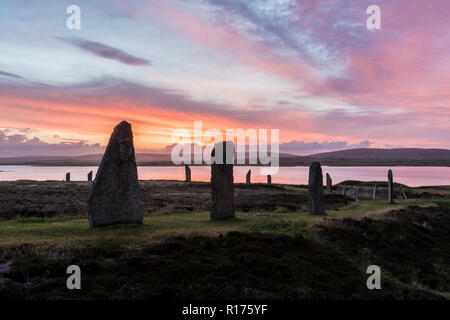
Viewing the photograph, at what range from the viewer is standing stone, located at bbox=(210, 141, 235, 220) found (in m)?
19.4

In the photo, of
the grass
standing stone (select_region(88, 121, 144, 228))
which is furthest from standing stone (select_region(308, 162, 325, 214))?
standing stone (select_region(88, 121, 144, 228))

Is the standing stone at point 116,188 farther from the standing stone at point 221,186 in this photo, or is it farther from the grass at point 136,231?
the standing stone at point 221,186

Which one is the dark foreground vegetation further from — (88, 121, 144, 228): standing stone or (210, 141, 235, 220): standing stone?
(210, 141, 235, 220): standing stone

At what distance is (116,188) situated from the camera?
53.2 ft

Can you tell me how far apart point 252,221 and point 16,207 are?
59.9 ft

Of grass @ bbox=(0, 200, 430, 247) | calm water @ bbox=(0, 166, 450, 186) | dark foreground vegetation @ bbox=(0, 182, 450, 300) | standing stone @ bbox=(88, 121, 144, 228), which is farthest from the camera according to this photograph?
calm water @ bbox=(0, 166, 450, 186)

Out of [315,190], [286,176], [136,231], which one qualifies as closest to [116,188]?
[136,231]

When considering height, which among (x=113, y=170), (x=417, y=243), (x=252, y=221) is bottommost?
(x=417, y=243)

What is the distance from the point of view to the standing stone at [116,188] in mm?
16016

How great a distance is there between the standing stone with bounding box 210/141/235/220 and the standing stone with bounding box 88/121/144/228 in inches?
166

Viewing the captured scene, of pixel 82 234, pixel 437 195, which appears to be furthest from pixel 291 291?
pixel 437 195
